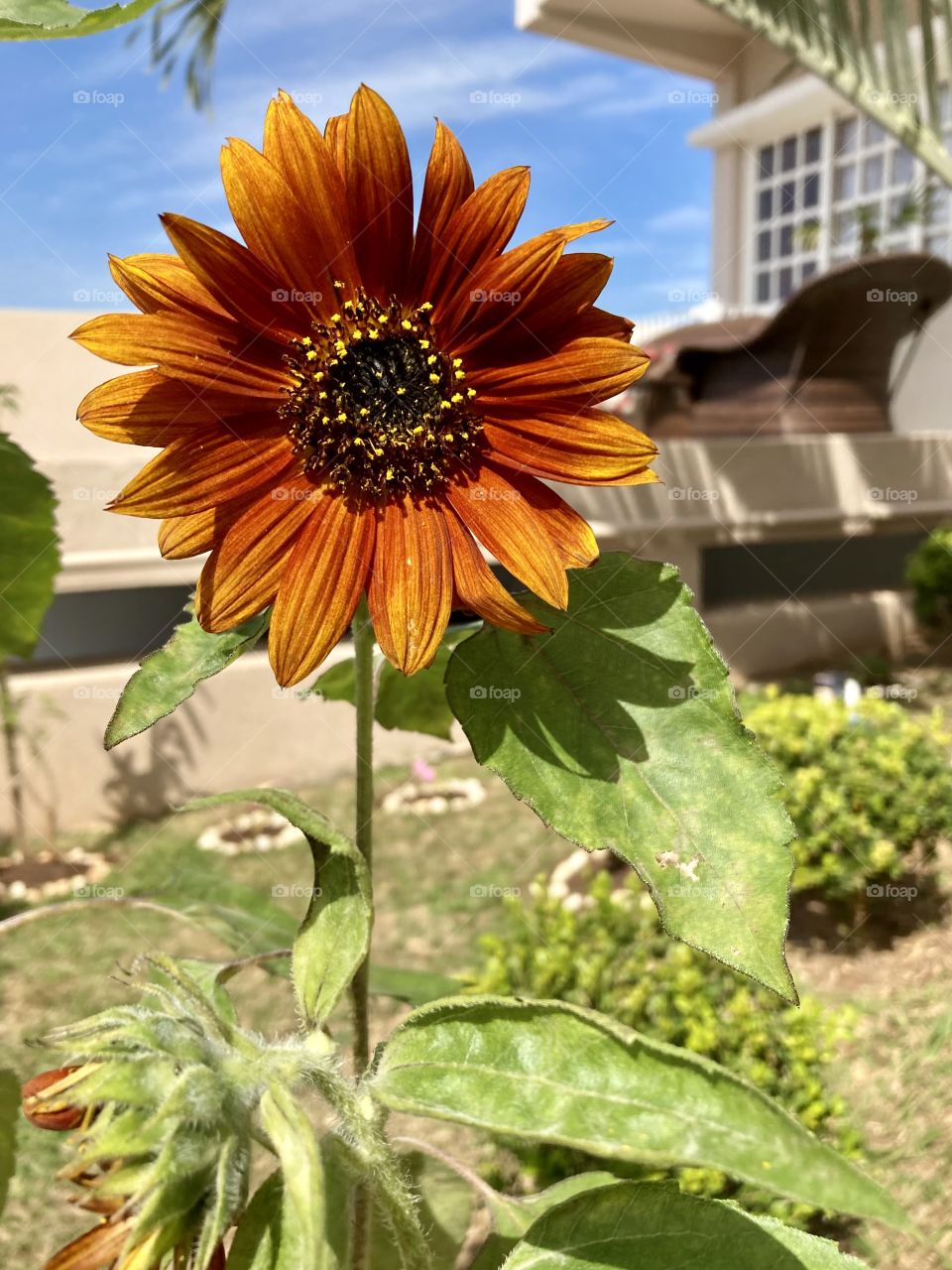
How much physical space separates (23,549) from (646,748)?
0.46 m

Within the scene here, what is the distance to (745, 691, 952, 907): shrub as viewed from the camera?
8.61 feet

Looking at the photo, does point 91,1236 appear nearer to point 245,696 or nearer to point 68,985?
point 68,985

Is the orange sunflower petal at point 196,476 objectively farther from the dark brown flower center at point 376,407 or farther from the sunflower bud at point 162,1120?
the sunflower bud at point 162,1120

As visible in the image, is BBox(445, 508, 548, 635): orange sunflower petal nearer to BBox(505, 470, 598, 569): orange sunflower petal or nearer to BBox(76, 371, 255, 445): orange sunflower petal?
BBox(505, 470, 598, 569): orange sunflower petal

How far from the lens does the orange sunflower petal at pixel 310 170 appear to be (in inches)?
19.4

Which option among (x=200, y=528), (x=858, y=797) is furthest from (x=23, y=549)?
(x=858, y=797)

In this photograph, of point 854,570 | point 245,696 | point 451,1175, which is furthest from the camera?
point 854,570

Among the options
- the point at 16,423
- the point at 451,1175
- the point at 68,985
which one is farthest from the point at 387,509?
the point at 16,423

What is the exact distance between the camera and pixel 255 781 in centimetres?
363

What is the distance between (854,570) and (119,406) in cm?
511

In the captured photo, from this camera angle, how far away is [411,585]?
520 millimetres

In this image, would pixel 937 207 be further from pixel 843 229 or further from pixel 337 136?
pixel 337 136

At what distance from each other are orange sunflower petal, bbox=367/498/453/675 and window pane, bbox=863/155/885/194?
323 inches

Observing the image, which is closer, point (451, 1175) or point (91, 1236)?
point (91, 1236)
